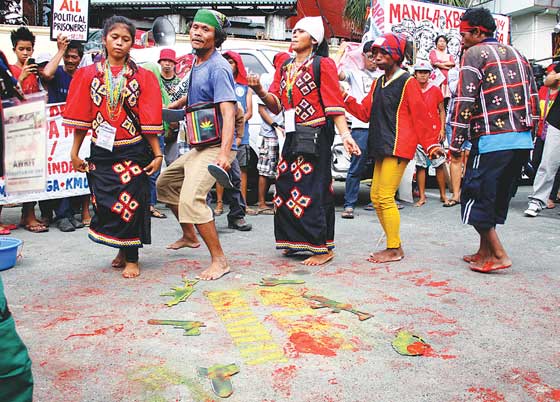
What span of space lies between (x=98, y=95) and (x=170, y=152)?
3.10 metres

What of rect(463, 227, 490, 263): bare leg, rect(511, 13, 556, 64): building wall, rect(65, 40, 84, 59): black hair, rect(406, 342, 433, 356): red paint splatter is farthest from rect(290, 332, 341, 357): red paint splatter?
rect(511, 13, 556, 64): building wall

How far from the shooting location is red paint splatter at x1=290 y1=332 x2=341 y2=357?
124 inches

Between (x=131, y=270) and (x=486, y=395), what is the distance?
9.14ft

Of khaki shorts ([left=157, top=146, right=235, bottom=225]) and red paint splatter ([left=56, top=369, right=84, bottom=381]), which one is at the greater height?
khaki shorts ([left=157, top=146, right=235, bottom=225])

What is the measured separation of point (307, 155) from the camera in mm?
A: 4973

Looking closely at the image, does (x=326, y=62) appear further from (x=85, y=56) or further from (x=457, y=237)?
(x=85, y=56)

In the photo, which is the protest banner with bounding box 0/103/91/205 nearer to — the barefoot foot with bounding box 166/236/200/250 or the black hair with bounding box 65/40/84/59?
the black hair with bounding box 65/40/84/59

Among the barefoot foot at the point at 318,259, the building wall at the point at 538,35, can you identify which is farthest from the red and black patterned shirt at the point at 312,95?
the building wall at the point at 538,35

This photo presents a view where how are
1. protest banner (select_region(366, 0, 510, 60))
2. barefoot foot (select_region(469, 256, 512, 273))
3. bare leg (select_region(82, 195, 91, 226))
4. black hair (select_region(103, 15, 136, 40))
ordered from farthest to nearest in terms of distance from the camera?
protest banner (select_region(366, 0, 510, 60)) → bare leg (select_region(82, 195, 91, 226)) → barefoot foot (select_region(469, 256, 512, 273)) → black hair (select_region(103, 15, 136, 40))

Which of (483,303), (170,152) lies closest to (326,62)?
(483,303)

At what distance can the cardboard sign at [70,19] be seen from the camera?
6.67m

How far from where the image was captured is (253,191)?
852 cm

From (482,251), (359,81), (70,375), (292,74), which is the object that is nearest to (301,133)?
(292,74)

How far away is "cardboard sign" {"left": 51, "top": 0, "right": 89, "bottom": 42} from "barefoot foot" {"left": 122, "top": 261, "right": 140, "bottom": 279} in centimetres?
311
